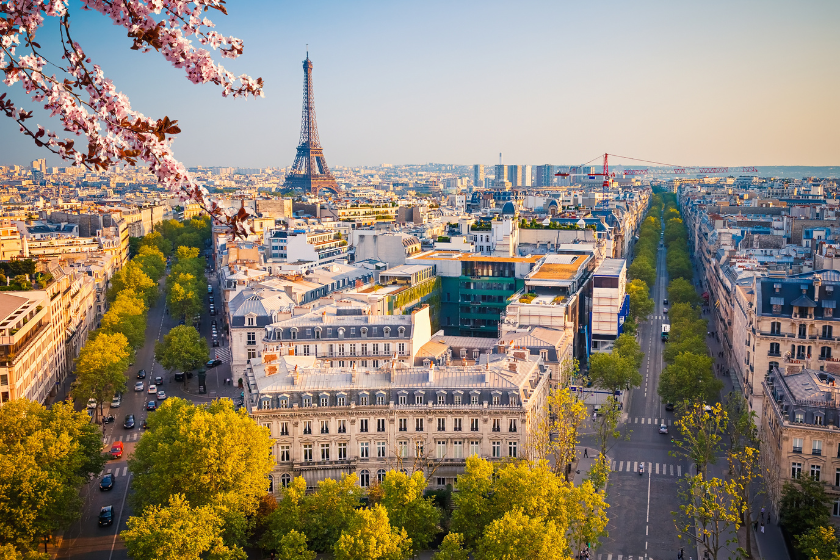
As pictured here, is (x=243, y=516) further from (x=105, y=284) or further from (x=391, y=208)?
(x=391, y=208)

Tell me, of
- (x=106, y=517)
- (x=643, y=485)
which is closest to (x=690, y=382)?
(x=643, y=485)

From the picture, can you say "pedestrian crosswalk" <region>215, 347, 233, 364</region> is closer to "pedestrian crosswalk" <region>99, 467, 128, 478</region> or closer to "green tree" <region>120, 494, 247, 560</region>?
"pedestrian crosswalk" <region>99, 467, 128, 478</region>

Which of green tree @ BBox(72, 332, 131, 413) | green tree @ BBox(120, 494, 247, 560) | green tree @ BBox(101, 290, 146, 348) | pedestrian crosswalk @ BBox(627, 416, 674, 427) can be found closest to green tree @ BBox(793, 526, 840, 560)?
pedestrian crosswalk @ BBox(627, 416, 674, 427)

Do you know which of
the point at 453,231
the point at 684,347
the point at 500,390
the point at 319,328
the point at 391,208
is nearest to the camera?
the point at 500,390

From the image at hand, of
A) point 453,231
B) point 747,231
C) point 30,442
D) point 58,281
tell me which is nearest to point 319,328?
point 30,442

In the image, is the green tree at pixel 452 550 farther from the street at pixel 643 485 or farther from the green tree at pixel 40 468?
the green tree at pixel 40 468

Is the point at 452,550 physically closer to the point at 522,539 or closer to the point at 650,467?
the point at 522,539
